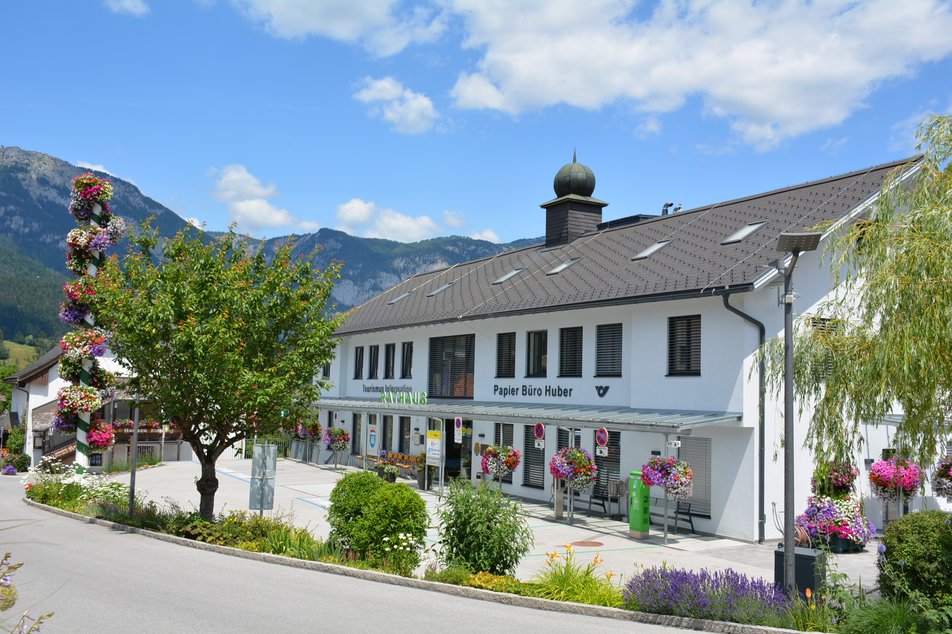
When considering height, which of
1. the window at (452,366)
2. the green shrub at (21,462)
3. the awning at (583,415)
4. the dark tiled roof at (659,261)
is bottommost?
the green shrub at (21,462)

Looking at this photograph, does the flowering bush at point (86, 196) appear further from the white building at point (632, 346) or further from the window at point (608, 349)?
the window at point (608, 349)

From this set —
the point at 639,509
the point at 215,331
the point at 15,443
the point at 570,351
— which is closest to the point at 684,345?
the point at 639,509

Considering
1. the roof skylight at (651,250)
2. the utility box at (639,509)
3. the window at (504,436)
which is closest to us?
the utility box at (639,509)

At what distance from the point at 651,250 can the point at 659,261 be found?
5.52ft

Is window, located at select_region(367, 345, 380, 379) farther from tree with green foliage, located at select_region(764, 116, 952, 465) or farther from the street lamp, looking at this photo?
the street lamp

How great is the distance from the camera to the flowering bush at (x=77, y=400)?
18922 millimetres

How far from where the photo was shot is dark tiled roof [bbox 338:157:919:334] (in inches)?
752

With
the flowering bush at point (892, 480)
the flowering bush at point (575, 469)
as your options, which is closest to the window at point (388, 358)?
the flowering bush at point (575, 469)

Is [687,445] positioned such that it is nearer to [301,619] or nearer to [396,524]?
[396,524]

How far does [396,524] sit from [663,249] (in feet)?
42.6

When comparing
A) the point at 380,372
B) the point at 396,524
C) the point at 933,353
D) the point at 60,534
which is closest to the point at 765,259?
the point at 933,353

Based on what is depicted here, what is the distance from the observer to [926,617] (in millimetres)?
8312

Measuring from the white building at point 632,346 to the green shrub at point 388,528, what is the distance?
6279 mm

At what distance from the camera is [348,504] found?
43.8 feet
